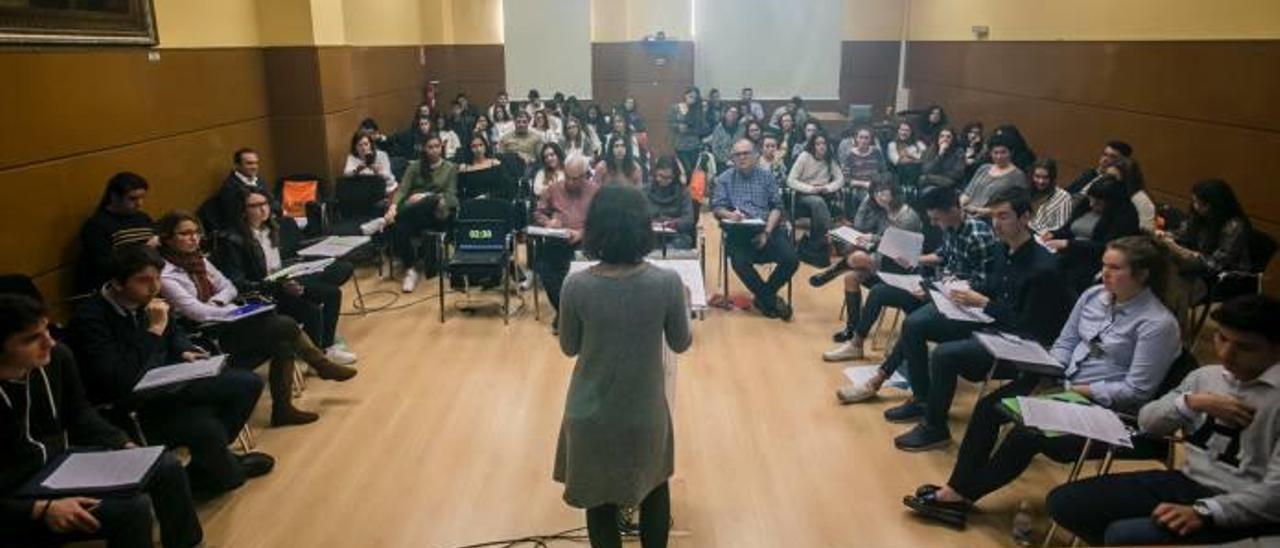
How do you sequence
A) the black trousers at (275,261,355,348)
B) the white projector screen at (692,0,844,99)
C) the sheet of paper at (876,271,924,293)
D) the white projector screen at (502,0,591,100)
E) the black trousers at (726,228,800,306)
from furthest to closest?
the white projector screen at (502,0,591,100) < the white projector screen at (692,0,844,99) < the black trousers at (726,228,800,306) < the black trousers at (275,261,355,348) < the sheet of paper at (876,271,924,293)

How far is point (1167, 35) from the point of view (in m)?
6.39

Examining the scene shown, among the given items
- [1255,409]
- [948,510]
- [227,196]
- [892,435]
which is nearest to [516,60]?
[227,196]

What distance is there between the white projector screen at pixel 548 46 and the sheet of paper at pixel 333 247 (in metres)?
7.92

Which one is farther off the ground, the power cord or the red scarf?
the red scarf

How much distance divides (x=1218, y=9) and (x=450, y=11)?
33.0ft

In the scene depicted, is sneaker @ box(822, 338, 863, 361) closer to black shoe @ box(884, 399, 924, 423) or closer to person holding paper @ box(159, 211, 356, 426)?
black shoe @ box(884, 399, 924, 423)

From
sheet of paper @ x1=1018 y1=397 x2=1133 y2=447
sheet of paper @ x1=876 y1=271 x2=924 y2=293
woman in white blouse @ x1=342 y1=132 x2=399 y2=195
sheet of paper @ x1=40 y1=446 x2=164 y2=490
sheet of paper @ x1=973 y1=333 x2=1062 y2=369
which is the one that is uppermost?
woman in white blouse @ x1=342 y1=132 x2=399 y2=195

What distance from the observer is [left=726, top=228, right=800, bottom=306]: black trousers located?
628 centimetres

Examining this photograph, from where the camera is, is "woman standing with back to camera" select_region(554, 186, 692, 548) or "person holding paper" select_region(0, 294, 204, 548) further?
"person holding paper" select_region(0, 294, 204, 548)

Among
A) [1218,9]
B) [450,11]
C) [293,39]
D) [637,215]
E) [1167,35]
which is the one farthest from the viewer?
[450,11]

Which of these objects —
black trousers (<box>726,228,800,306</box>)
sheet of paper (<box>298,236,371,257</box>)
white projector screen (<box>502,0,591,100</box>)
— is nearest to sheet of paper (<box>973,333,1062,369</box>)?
black trousers (<box>726,228,800,306</box>)

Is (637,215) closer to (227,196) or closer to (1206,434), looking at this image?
(1206,434)

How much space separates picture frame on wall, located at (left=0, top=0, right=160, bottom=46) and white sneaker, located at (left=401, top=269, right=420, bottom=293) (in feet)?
8.33

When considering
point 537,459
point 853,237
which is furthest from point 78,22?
point 853,237
